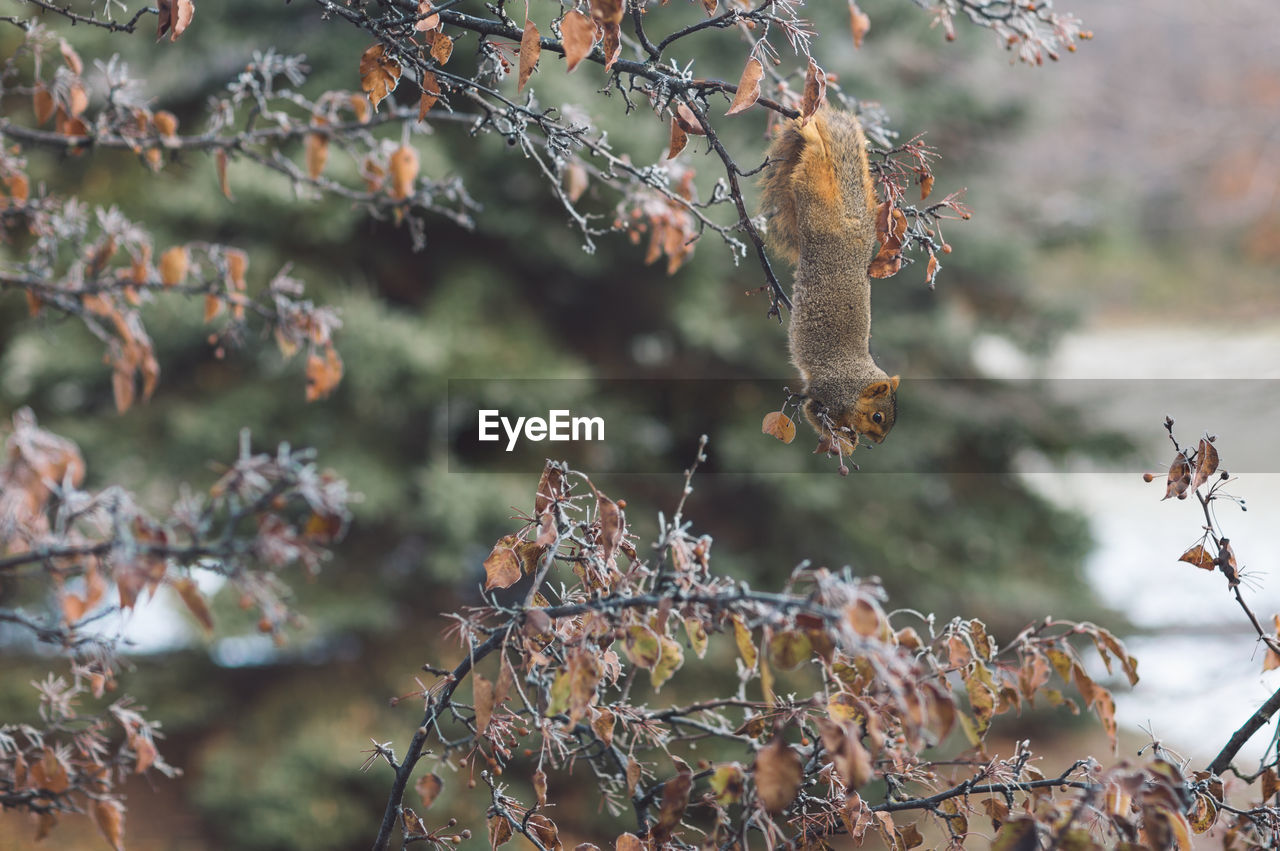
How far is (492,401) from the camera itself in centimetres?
400

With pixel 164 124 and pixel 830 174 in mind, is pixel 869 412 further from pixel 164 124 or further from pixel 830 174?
pixel 164 124

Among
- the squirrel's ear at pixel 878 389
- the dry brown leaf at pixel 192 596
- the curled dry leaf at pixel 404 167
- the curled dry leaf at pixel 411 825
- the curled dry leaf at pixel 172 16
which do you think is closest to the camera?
the dry brown leaf at pixel 192 596

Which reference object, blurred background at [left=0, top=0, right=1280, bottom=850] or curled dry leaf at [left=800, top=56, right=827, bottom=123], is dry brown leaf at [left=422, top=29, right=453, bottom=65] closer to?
curled dry leaf at [left=800, top=56, right=827, bottom=123]

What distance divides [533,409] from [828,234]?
9.09 feet

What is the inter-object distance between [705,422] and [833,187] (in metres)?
3.45

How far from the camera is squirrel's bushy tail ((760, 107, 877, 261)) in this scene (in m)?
1.29

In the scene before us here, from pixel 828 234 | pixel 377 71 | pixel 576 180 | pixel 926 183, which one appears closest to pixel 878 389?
pixel 828 234

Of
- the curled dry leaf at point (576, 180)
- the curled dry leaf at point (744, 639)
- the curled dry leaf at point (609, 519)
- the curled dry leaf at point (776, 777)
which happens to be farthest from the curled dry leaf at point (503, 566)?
the curled dry leaf at point (576, 180)

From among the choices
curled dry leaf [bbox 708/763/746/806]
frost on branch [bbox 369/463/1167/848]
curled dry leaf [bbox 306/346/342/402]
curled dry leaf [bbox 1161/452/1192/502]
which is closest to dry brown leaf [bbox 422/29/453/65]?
frost on branch [bbox 369/463/1167/848]

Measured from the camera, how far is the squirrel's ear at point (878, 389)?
145cm

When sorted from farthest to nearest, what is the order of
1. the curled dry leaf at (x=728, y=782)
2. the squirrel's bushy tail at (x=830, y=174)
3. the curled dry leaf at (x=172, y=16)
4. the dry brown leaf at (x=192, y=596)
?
the squirrel's bushy tail at (x=830, y=174), the curled dry leaf at (x=172, y=16), the curled dry leaf at (x=728, y=782), the dry brown leaf at (x=192, y=596)

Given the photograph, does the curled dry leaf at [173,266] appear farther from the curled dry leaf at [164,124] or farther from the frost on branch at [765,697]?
the frost on branch at [765,697]

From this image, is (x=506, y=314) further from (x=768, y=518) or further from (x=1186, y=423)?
(x=1186, y=423)

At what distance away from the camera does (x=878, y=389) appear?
4.83ft
